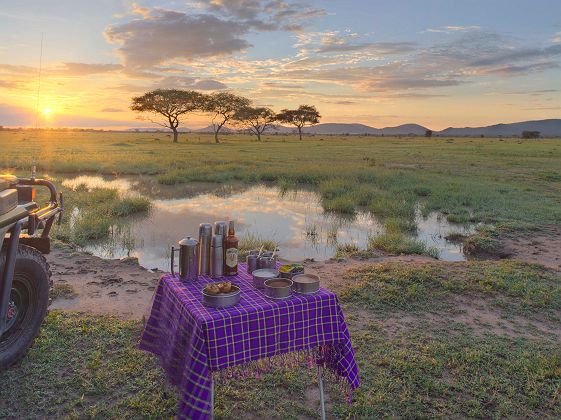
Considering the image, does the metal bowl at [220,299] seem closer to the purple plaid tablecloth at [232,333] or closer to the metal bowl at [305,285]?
the purple plaid tablecloth at [232,333]

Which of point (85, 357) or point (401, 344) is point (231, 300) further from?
point (401, 344)

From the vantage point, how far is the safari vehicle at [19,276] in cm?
364

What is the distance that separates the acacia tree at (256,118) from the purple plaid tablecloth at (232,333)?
71.0 meters

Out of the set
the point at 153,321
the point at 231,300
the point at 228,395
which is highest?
the point at 231,300

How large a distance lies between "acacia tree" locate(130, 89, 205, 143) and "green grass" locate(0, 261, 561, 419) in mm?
58582

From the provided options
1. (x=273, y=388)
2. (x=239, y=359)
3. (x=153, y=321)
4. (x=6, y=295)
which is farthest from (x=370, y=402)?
(x=6, y=295)

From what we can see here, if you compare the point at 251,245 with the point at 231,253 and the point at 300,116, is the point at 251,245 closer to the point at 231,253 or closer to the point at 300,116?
the point at 231,253

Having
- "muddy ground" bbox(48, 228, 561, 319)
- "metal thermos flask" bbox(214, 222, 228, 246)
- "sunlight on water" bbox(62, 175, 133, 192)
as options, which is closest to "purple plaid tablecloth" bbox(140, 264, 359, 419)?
"metal thermos flask" bbox(214, 222, 228, 246)

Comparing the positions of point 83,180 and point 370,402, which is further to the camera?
point 83,180

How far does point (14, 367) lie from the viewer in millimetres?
4105

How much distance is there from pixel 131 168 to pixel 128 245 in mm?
15747

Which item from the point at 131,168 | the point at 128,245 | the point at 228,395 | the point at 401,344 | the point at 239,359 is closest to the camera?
the point at 239,359

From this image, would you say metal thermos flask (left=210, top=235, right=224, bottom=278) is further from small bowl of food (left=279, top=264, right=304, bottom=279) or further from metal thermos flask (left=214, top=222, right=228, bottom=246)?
small bowl of food (left=279, top=264, right=304, bottom=279)

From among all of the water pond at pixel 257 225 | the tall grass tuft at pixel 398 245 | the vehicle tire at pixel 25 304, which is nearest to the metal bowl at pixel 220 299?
the vehicle tire at pixel 25 304
